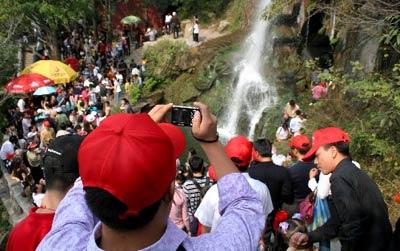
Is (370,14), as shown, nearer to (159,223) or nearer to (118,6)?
(159,223)

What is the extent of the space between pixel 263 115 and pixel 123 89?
6.75 meters

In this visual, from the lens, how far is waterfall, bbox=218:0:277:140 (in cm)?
1672

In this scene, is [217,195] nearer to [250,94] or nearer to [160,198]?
[160,198]

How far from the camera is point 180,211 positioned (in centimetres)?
438

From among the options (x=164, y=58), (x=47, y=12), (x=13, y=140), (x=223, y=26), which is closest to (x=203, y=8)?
(x=223, y=26)

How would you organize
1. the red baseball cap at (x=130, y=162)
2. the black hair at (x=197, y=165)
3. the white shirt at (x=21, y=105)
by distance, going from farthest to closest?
the white shirt at (x=21, y=105) < the black hair at (x=197, y=165) < the red baseball cap at (x=130, y=162)

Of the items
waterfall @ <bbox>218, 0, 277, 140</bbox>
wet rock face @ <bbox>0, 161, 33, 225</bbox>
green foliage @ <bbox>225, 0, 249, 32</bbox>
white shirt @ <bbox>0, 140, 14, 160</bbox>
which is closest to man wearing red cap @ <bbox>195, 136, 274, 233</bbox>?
wet rock face @ <bbox>0, 161, 33, 225</bbox>

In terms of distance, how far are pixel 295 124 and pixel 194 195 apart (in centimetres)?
739

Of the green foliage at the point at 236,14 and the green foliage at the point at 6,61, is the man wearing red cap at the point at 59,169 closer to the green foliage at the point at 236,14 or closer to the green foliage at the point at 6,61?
the green foliage at the point at 6,61

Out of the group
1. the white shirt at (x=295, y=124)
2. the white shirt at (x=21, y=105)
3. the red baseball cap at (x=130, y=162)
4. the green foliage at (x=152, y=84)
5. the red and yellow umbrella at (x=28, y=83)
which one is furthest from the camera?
the green foliage at (x=152, y=84)

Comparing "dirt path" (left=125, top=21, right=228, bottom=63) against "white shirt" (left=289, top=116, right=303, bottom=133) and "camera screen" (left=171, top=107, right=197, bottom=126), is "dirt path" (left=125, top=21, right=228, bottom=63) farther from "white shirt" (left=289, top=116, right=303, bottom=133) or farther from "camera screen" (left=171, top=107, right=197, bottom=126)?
"camera screen" (left=171, top=107, right=197, bottom=126)

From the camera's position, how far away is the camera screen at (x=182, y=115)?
2.28 meters

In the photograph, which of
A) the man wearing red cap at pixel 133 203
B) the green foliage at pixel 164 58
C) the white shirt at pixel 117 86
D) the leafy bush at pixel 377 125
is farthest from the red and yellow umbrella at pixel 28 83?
the man wearing red cap at pixel 133 203

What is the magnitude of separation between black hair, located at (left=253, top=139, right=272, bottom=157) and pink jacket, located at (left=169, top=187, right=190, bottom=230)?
79 cm
